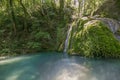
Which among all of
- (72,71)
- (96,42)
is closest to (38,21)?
(96,42)

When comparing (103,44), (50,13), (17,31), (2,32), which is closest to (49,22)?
(50,13)

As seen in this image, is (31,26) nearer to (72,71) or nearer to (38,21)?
(38,21)

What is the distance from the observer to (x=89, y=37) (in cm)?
1082

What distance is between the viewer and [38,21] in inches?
643

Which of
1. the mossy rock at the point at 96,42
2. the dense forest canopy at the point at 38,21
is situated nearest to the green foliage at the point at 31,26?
the dense forest canopy at the point at 38,21

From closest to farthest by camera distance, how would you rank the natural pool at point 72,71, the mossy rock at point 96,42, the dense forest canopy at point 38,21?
the natural pool at point 72,71 < the mossy rock at point 96,42 < the dense forest canopy at point 38,21

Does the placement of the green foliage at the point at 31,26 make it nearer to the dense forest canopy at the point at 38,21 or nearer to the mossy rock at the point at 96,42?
the dense forest canopy at the point at 38,21

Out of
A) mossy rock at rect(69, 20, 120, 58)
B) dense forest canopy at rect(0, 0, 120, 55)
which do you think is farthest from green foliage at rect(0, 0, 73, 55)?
mossy rock at rect(69, 20, 120, 58)

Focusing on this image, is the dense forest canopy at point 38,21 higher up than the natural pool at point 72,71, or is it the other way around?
the dense forest canopy at point 38,21

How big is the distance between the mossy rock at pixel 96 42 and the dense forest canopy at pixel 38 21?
2265 mm

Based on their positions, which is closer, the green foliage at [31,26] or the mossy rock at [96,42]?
the mossy rock at [96,42]

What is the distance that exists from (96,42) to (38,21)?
715cm

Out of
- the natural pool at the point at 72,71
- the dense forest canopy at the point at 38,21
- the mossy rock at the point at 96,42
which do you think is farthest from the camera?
the dense forest canopy at the point at 38,21

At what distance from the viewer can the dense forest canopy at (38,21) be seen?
46.6 ft
